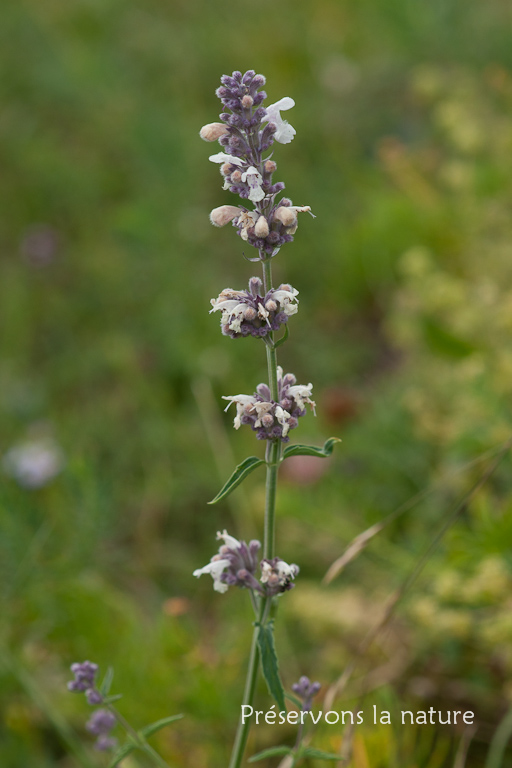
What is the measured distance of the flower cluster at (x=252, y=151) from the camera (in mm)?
1214

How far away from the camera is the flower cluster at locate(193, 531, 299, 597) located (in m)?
1.32

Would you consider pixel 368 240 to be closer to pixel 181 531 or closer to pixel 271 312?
pixel 181 531

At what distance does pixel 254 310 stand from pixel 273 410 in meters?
0.19

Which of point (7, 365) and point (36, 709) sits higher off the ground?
point (7, 365)

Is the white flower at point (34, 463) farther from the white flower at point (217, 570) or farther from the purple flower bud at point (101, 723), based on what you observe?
the white flower at point (217, 570)

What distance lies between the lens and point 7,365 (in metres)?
4.00

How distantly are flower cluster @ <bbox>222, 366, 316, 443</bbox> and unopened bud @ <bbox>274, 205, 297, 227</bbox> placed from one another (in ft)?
0.91

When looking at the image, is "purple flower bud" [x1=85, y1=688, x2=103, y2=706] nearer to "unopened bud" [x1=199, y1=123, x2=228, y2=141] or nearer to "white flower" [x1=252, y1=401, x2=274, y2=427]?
"white flower" [x1=252, y1=401, x2=274, y2=427]

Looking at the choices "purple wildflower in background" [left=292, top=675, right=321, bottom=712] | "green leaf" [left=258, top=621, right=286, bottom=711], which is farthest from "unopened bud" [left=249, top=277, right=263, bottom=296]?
"purple wildflower in background" [left=292, top=675, right=321, bottom=712]

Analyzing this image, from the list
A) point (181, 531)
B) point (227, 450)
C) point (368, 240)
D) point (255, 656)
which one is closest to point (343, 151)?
point (368, 240)

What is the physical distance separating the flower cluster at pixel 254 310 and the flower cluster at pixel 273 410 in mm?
109

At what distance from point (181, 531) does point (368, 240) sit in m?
2.19

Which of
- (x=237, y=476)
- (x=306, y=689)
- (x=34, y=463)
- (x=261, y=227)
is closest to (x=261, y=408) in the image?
(x=237, y=476)

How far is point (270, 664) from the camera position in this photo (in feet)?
4.19
